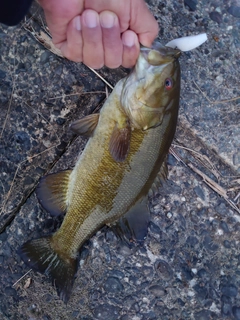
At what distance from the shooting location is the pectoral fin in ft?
7.90

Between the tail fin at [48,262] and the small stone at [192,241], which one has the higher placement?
the small stone at [192,241]

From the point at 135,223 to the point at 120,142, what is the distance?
525 mm

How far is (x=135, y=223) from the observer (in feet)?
7.98

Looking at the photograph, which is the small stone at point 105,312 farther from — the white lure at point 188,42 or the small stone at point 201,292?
the white lure at point 188,42

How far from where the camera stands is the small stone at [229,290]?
8.58 ft

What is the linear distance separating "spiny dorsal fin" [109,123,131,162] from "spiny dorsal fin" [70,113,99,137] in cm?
16

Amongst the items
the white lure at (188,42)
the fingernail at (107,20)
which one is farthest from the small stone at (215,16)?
the fingernail at (107,20)

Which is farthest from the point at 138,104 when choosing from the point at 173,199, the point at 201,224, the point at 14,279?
the point at 14,279

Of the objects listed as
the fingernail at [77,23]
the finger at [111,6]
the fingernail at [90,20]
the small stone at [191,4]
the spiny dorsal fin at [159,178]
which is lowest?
the spiny dorsal fin at [159,178]

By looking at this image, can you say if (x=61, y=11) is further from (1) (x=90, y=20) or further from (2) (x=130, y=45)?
(2) (x=130, y=45)

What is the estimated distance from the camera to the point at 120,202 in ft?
7.75

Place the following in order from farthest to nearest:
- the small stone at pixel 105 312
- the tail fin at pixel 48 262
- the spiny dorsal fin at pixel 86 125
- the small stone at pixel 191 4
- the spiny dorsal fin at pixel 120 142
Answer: the small stone at pixel 191 4, the small stone at pixel 105 312, the tail fin at pixel 48 262, the spiny dorsal fin at pixel 86 125, the spiny dorsal fin at pixel 120 142

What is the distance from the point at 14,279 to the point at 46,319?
0.32 meters

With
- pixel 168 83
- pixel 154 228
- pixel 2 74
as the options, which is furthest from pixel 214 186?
pixel 2 74
